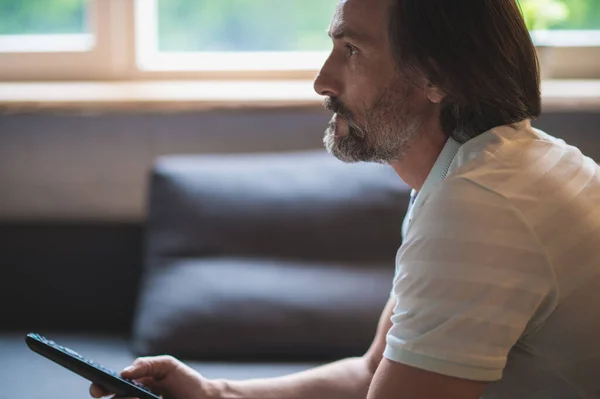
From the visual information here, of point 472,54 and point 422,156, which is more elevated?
point 472,54

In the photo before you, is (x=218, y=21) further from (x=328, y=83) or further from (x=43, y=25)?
(x=328, y=83)

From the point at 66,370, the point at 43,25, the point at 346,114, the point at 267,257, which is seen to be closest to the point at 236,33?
the point at 43,25

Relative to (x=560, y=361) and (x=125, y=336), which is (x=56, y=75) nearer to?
(x=125, y=336)

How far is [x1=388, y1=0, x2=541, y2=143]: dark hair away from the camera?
106 cm

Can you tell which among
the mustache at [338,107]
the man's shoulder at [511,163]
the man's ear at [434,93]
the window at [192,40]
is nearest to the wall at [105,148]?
the window at [192,40]

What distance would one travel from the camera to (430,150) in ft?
3.82

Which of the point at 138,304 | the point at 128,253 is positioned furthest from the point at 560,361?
the point at 128,253

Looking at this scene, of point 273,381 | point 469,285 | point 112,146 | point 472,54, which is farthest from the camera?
point 112,146

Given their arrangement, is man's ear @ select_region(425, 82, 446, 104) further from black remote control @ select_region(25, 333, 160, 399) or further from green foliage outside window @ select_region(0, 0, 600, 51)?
green foliage outside window @ select_region(0, 0, 600, 51)

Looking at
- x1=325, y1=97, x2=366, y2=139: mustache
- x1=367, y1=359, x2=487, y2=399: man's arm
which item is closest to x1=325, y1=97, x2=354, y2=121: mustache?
x1=325, y1=97, x2=366, y2=139: mustache

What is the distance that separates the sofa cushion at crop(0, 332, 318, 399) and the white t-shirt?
704 mm

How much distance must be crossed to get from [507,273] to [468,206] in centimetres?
8

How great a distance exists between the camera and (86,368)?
1.09m

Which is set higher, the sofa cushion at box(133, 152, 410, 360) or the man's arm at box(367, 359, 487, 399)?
the man's arm at box(367, 359, 487, 399)
